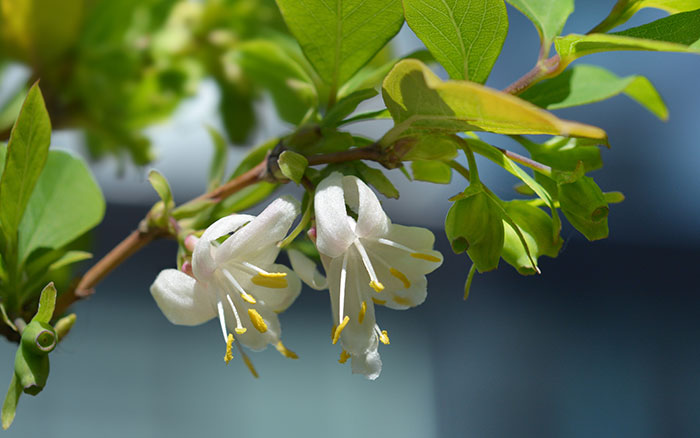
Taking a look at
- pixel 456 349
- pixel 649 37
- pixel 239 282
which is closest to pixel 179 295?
pixel 239 282

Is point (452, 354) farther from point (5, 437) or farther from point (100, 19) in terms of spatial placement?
point (100, 19)

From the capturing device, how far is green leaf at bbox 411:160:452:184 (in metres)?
0.34

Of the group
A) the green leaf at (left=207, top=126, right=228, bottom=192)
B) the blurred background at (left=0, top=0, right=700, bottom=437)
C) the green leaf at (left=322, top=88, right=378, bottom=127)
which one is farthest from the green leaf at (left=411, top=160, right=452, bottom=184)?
the blurred background at (left=0, top=0, right=700, bottom=437)

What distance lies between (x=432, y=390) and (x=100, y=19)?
349 centimetres

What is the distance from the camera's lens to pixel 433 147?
0.29 meters

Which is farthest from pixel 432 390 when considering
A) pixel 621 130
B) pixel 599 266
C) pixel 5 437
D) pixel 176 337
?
pixel 5 437

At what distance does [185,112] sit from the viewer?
72cm

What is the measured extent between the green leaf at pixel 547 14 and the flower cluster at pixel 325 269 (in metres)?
0.12

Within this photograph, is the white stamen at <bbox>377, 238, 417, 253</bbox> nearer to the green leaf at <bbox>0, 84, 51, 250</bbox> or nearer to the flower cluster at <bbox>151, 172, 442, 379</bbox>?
the flower cluster at <bbox>151, 172, 442, 379</bbox>

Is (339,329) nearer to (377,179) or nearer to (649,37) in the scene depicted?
(377,179)

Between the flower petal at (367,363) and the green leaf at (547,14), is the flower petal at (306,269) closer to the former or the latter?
the flower petal at (367,363)

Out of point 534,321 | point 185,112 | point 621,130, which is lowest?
point 534,321

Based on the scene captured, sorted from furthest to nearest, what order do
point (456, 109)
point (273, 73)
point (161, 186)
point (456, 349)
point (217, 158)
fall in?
1. point (456, 349)
2. point (273, 73)
3. point (217, 158)
4. point (161, 186)
5. point (456, 109)

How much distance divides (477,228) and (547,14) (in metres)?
0.13
